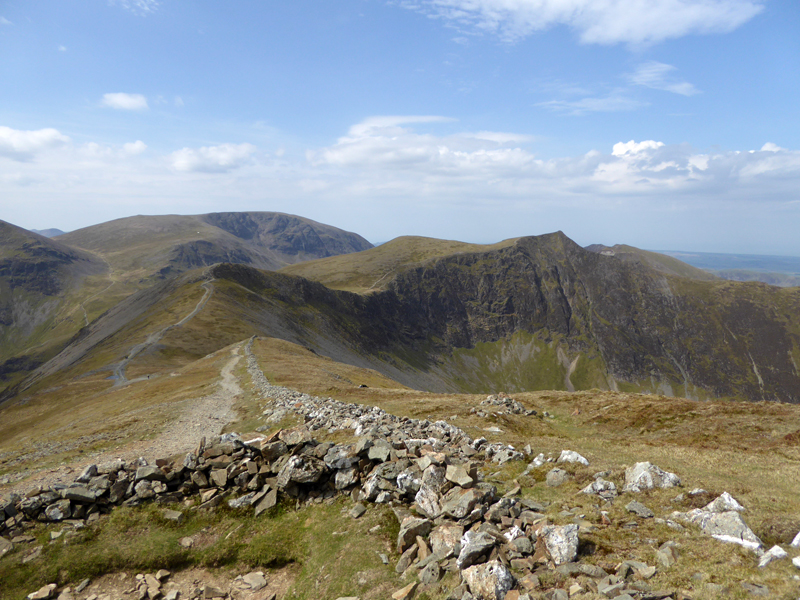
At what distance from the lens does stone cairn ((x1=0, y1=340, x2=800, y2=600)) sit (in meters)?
11.4

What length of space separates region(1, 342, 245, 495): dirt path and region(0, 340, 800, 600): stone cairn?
6.83 meters

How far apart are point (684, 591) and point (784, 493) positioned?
31.8 ft

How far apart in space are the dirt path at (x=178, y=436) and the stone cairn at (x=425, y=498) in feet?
22.4

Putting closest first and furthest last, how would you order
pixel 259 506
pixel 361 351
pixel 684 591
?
1. pixel 684 591
2. pixel 259 506
3. pixel 361 351

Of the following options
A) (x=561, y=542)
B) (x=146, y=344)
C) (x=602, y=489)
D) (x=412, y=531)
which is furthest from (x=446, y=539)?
(x=146, y=344)

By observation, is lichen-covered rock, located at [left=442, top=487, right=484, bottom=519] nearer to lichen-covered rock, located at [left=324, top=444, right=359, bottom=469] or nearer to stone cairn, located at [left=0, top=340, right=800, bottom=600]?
stone cairn, located at [left=0, top=340, right=800, bottom=600]

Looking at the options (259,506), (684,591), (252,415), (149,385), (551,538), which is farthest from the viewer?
(149,385)

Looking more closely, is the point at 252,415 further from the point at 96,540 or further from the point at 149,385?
the point at 149,385

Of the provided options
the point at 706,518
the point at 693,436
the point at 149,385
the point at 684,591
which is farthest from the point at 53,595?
the point at 149,385

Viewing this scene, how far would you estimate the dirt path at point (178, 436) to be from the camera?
25766mm

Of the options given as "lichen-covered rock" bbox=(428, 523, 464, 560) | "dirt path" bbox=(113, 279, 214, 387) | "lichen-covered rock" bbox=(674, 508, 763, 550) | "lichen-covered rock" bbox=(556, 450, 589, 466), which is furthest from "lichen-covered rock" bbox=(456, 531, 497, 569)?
"dirt path" bbox=(113, 279, 214, 387)

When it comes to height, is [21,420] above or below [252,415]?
below

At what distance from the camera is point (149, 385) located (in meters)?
68.8

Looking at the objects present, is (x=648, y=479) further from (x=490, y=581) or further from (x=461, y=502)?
(x=490, y=581)
